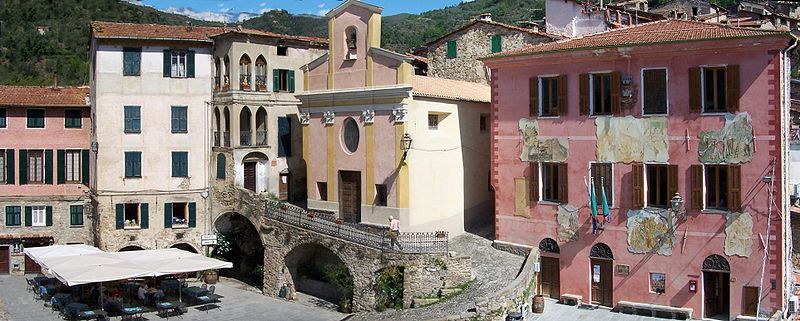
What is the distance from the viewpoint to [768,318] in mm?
21875

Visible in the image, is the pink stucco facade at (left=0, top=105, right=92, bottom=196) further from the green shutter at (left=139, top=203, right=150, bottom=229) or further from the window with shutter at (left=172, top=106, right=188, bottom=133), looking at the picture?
the window with shutter at (left=172, top=106, right=188, bottom=133)

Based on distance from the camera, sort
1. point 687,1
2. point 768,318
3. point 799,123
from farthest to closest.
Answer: point 687,1, point 799,123, point 768,318

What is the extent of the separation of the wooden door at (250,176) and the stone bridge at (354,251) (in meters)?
1.45

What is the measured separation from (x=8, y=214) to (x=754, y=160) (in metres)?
32.0

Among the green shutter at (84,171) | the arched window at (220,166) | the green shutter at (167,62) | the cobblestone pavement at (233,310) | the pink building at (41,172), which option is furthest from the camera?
the green shutter at (84,171)

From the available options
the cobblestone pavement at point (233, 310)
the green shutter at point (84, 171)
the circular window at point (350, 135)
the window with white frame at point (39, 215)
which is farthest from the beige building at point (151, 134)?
the circular window at point (350, 135)

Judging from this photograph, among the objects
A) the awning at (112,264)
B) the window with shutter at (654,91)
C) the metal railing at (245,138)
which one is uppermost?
the window with shutter at (654,91)

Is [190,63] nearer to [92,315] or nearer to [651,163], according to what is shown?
[92,315]

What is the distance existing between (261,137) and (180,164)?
13.3ft

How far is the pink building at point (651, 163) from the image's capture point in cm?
2186

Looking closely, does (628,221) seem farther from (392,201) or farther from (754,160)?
(392,201)

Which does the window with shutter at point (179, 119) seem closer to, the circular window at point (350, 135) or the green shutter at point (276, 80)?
the green shutter at point (276, 80)

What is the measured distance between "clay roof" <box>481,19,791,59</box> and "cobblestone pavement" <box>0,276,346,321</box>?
39.3 feet

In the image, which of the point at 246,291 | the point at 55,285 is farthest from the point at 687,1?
the point at 55,285
